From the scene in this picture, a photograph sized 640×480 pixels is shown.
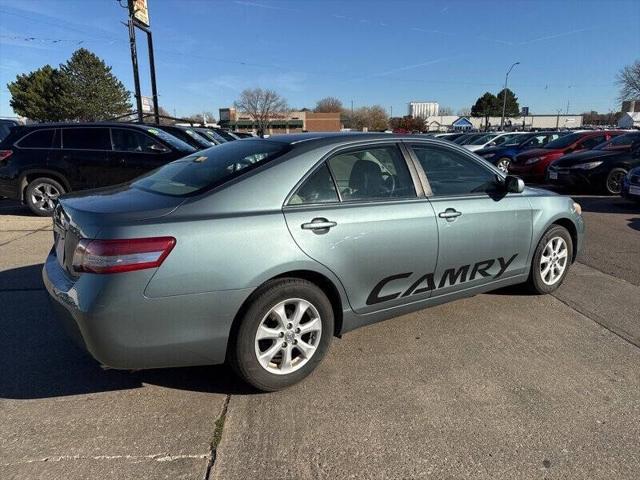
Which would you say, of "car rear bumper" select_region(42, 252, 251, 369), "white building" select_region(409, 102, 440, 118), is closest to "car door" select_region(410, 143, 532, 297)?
"car rear bumper" select_region(42, 252, 251, 369)

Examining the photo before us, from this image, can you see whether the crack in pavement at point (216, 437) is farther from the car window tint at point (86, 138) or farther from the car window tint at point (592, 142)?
the car window tint at point (592, 142)

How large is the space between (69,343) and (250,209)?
1.93 meters

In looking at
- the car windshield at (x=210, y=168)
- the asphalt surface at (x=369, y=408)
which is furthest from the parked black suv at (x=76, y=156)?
the car windshield at (x=210, y=168)

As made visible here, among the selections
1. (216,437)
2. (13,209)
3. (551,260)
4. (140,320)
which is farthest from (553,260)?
(13,209)

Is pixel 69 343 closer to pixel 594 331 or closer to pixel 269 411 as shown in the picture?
pixel 269 411

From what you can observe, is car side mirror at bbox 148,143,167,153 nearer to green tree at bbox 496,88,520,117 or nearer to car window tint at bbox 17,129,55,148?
car window tint at bbox 17,129,55,148

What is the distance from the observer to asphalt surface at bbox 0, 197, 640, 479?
2260 millimetres

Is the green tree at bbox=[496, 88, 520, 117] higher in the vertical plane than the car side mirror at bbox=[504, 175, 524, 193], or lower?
higher

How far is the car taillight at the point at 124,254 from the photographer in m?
2.34

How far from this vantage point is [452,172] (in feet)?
12.2

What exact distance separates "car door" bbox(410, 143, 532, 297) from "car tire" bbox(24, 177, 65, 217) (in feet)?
23.3

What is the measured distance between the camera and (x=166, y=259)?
2.40 m

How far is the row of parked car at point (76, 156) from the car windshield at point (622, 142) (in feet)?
33.4

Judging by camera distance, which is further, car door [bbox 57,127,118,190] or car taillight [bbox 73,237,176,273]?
car door [bbox 57,127,118,190]
